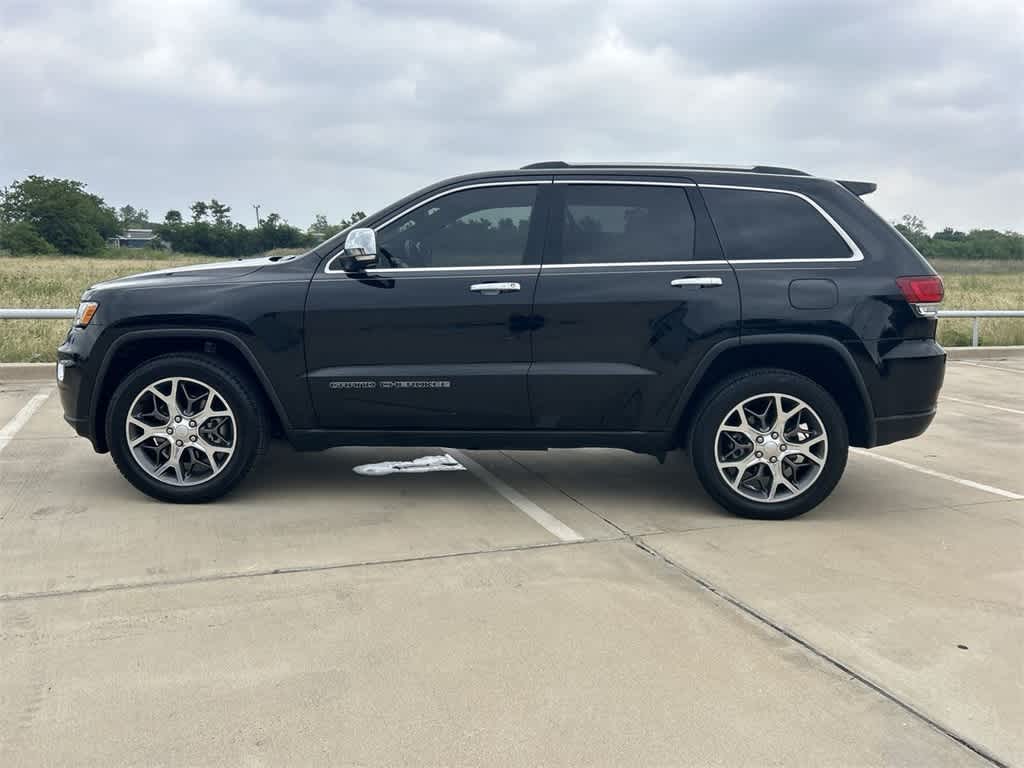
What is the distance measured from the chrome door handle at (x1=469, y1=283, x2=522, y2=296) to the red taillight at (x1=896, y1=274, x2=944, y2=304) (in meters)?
2.01

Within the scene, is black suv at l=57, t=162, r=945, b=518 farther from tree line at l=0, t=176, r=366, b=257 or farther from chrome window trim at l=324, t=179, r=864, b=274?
tree line at l=0, t=176, r=366, b=257

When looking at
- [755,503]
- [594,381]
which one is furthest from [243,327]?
[755,503]

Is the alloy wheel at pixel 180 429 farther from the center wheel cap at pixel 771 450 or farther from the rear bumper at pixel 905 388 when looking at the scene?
the rear bumper at pixel 905 388

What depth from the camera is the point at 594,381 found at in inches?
190

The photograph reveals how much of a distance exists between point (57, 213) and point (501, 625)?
108m

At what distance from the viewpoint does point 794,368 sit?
5.00 m

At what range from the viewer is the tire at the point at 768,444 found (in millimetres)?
4789

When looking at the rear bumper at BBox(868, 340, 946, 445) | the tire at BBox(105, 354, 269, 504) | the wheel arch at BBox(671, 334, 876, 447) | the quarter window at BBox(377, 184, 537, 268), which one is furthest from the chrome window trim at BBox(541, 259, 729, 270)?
the tire at BBox(105, 354, 269, 504)

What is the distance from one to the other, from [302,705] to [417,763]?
1.61 feet

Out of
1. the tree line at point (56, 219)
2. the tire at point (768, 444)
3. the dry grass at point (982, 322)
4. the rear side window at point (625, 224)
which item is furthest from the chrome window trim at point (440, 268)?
the tree line at point (56, 219)

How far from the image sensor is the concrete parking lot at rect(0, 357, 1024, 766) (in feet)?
8.77

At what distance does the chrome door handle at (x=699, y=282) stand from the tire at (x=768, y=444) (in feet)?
1.65

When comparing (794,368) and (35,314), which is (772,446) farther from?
(35,314)

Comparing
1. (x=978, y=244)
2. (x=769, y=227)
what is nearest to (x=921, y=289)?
(x=769, y=227)
